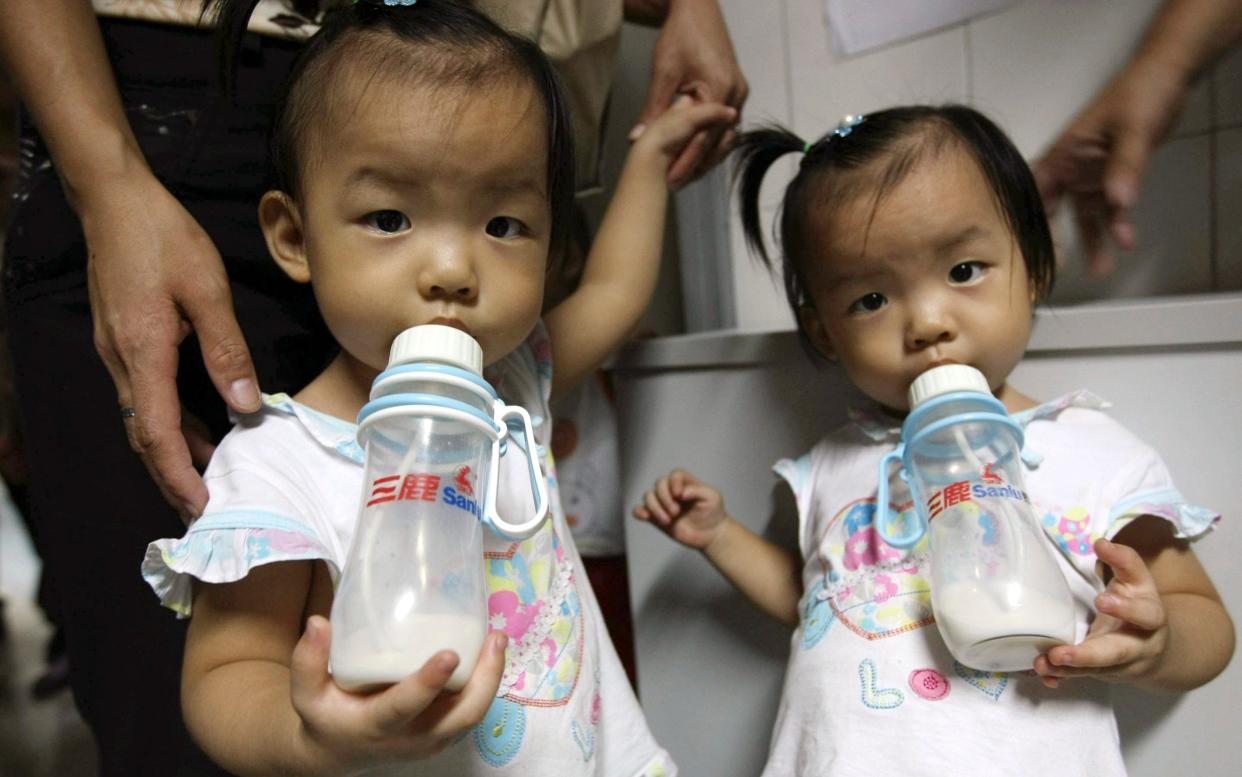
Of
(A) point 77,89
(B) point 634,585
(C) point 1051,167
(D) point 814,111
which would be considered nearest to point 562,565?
(B) point 634,585

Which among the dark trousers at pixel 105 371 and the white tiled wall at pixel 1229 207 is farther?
the white tiled wall at pixel 1229 207

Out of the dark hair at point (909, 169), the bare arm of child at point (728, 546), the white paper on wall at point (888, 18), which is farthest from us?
the white paper on wall at point (888, 18)

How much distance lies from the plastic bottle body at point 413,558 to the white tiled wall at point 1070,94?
792 mm

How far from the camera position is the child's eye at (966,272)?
0.69m

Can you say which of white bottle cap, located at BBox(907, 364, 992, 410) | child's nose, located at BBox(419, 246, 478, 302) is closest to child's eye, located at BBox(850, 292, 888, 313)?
white bottle cap, located at BBox(907, 364, 992, 410)

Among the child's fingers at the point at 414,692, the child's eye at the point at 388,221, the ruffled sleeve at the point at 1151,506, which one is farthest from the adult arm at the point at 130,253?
the ruffled sleeve at the point at 1151,506

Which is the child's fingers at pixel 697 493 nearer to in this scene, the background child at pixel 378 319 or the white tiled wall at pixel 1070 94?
the background child at pixel 378 319

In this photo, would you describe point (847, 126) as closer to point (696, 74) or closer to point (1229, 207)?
point (696, 74)

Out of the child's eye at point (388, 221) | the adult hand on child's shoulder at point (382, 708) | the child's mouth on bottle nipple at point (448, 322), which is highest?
the child's eye at point (388, 221)

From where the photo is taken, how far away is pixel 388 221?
575 mm

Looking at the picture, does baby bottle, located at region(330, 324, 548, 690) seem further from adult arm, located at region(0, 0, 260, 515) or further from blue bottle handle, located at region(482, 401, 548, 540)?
adult arm, located at region(0, 0, 260, 515)

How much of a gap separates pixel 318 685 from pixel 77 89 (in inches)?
18.8

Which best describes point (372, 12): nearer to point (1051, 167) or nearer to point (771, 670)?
point (1051, 167)

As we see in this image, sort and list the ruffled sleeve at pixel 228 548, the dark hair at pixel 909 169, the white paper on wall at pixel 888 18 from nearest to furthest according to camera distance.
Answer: the ruffled sleeve at pixel 228 548 → the dark hair at pixel 909 169 → the white paper on wall at pixel 888 18
